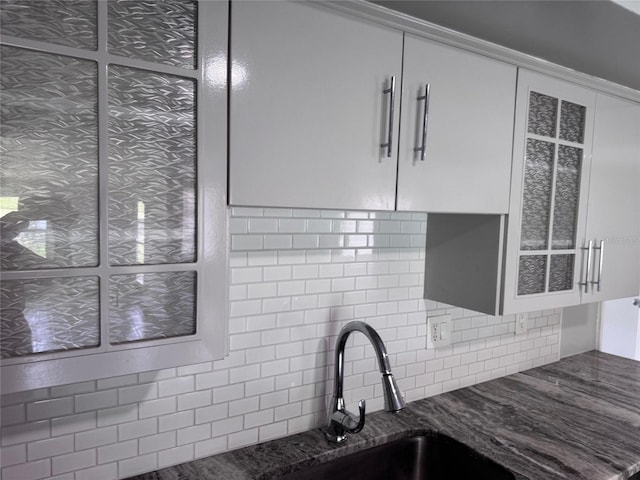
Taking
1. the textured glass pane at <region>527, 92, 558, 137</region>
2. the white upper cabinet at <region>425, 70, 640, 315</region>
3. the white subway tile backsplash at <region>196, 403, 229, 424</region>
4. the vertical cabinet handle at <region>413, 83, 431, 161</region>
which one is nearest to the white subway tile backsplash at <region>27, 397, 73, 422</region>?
the white subway tile backsplash at <region>196, 403, 229, 424</region>

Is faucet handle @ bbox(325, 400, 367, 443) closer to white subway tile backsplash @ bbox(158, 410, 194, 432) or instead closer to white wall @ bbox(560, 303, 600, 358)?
white subway tile backsplash @ bbox(158, 410, 194, 432)

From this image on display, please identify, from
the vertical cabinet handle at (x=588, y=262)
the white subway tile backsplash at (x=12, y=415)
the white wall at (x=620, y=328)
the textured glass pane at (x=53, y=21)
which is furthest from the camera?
the white wall at (x=620, y=328)

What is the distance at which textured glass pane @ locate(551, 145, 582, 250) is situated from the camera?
1.69 m

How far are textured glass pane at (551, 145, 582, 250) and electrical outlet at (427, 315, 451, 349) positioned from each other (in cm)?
50

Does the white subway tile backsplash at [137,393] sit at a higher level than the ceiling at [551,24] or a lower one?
lower

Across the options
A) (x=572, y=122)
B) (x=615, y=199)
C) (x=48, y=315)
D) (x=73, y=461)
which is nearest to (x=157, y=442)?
(x=73, y=461)

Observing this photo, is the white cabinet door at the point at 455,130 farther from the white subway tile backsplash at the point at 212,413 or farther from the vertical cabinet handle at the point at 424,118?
the white subway tile backsplash at the point at 212,413

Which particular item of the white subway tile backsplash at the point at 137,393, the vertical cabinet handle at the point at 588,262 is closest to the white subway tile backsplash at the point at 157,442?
the white subway tile backsplash at the point at 137,393

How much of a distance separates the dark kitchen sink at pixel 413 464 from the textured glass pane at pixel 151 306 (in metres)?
0.71

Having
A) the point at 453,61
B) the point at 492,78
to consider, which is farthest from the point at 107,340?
the point at 492,78

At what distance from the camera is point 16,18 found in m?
0.76

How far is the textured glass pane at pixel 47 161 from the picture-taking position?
77cm

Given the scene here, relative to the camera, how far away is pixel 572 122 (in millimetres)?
1690

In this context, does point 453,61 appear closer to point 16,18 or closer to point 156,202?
point 156,202
